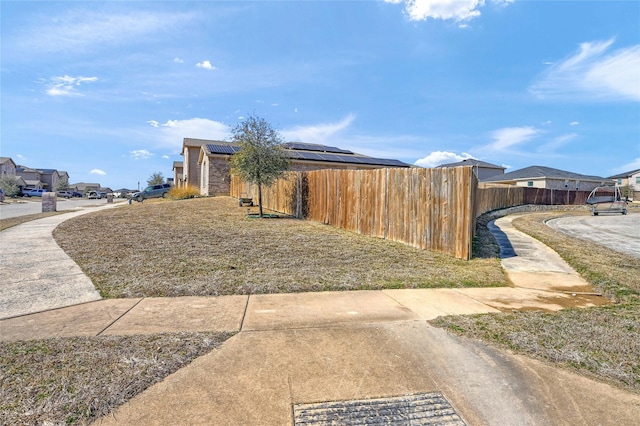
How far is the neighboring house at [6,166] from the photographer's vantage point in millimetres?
71000

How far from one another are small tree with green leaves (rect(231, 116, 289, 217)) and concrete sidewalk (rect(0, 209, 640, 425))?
10729 mm

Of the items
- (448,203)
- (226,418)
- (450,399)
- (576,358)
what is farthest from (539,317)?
(448,203)

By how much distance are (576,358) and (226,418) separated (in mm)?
3117

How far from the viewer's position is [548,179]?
45.5 metres

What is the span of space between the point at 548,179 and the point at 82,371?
53.0m

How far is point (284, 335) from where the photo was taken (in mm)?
3770

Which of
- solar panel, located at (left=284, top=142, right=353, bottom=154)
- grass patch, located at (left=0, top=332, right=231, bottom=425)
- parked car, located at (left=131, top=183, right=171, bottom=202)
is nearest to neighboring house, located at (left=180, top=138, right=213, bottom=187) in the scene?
parked car, located at (left=131, top=183, right=171, bottom=202)

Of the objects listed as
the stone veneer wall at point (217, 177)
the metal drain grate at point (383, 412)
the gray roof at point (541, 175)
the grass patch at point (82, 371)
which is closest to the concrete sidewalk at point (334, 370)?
the metal drain grate at point (383, 412)

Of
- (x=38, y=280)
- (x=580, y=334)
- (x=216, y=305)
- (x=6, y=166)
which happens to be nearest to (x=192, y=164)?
(x=38, y=280)

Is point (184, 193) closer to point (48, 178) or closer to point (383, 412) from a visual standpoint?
point (383, 412)

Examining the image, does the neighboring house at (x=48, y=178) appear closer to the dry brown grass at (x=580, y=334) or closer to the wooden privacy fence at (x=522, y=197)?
the wooden privacy fence at (x=522, y=197)

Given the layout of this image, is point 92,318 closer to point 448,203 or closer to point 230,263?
point 230,263

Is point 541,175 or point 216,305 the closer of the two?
point 216,305

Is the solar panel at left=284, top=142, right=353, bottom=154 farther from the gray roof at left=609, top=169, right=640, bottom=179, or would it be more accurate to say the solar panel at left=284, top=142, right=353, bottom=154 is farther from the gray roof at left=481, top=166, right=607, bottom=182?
the gray roof at left=609, top=169, right=640, bottom=179
